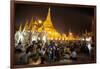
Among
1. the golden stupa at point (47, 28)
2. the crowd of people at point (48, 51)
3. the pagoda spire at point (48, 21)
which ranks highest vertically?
the pagoda spire at point (48, 21)

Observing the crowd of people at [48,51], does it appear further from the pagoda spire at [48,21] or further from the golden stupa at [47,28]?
the pagoda spire at [48,21]

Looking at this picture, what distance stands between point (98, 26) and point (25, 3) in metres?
0.92

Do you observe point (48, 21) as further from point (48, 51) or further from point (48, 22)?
point (48, 51)

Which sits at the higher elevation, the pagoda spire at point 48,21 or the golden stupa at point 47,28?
the pagoda spire at point 48,21

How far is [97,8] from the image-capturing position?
2.42m

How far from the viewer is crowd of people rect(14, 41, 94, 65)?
6.96 ft

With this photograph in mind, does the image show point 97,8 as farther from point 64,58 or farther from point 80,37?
point 64,58

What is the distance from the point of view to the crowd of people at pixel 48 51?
2121mm

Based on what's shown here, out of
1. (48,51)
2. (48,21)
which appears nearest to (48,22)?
(48,21)

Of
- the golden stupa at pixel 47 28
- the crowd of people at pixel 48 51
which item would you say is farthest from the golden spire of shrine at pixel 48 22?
the crowd of people at pixel 48 51

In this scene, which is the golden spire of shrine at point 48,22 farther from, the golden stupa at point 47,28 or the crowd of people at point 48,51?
the crowd of people at point 48,51

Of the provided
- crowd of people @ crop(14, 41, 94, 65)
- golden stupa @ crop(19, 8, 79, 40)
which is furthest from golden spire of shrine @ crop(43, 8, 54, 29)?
crowd of people @ crop(14, 41, 94, 65)

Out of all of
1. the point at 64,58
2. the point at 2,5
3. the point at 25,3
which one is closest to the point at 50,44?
the point at 64,58

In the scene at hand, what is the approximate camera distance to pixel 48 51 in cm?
221
